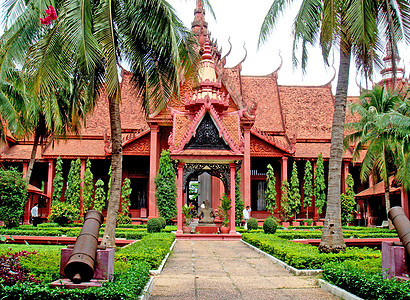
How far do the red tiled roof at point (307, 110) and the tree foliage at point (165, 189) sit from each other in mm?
9577

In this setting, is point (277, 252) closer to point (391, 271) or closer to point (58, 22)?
point (391, 271)

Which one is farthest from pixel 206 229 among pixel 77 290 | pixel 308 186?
pixel 77 290

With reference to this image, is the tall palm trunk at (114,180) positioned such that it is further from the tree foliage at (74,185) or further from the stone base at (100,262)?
the tree foliage at (74,185)

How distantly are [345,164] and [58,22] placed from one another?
21.8m

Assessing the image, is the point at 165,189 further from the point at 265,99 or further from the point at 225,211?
the point at 265,99

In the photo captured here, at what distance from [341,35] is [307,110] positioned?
23.2 meters

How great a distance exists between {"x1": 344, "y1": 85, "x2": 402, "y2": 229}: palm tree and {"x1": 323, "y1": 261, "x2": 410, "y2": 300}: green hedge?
48.8 feet

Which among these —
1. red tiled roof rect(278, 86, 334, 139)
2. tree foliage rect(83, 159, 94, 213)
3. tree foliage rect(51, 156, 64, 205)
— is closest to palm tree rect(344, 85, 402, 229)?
red tiled roof rect(278, 86, 334, 139)

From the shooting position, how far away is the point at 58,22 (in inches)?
350

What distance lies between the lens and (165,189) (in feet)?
77.8

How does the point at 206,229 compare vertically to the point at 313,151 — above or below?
below

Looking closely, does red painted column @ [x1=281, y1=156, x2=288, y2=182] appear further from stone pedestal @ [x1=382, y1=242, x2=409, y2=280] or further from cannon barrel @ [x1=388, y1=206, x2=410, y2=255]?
stone pedestal @ [x1=382, y1=242, x2=409, y2=280]

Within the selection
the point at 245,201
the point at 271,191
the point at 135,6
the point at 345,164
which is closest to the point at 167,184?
the point at 245,201

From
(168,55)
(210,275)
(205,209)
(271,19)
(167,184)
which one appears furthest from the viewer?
(167,184)
